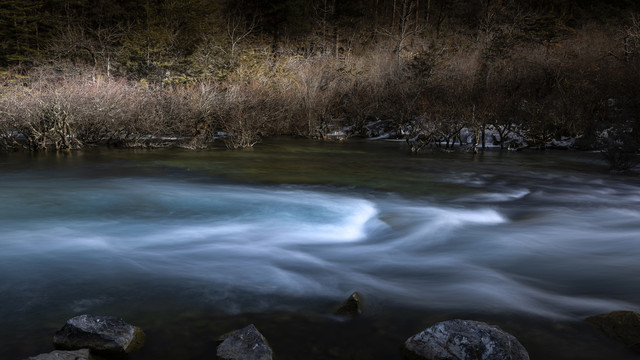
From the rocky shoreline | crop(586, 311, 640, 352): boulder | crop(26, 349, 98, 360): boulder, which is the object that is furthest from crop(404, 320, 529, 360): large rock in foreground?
crop(26, 349, 98, 360): boulder

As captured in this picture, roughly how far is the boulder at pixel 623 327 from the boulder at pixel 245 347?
2.93 meters

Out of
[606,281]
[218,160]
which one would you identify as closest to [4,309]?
[606,281]

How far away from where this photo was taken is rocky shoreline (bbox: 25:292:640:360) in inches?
142

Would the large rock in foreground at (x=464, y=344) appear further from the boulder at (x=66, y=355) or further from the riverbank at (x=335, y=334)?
the boulder at (x=66, y=355)

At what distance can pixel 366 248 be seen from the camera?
716 cm

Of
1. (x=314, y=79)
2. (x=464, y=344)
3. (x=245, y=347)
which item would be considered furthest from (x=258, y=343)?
(x=314, y=79)

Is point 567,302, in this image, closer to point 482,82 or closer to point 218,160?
point 218,160

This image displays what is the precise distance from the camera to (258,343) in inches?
148

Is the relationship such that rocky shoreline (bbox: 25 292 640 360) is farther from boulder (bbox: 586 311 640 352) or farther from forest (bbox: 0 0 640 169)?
forest (bbox: 0 0 640 169)

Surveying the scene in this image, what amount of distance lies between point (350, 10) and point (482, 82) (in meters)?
26.5

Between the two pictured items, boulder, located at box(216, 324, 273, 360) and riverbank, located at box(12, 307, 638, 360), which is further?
riverbank, located at box(12, 307, 638, 360)

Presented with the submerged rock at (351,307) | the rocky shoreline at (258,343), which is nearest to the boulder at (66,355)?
the rocky shoreline at (258,343)

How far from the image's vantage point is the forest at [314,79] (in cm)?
1836

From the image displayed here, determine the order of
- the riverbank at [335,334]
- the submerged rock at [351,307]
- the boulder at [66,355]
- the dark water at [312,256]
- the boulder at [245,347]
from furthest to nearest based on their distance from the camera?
the submerged rock at [351,307], the dark water at [312,256], the riverbank at [335,334], the boulder at [245,347], the boulder at [66,355]
